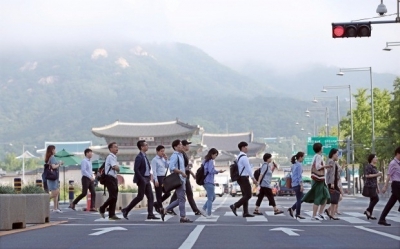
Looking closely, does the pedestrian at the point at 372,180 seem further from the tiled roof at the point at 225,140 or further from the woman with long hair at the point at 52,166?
the tiled roof at the point at 225,140

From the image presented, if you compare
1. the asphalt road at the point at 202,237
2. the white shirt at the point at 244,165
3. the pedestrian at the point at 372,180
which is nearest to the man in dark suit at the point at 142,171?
the white shirt at the point at 244,165

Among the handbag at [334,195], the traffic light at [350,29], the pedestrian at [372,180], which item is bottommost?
the handbag at [334,195]

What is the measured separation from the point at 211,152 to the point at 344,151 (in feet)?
195

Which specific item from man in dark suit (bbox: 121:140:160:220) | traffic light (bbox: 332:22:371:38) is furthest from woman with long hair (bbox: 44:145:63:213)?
traffic light (bbox: 332:22:371:38)

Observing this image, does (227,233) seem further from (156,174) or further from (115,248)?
Result: (156,174)

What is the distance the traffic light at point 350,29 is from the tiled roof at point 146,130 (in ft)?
253

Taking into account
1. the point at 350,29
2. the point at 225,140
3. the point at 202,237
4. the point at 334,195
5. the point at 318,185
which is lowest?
the point at 202,237

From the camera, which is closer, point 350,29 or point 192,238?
point 192,238

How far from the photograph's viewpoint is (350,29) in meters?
22.8

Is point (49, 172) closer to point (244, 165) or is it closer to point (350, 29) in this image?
point (244, 165)

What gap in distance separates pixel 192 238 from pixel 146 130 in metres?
90.1

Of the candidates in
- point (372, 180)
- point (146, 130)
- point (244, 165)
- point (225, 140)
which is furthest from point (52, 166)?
point (225, 140)

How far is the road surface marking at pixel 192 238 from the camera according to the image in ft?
42.6

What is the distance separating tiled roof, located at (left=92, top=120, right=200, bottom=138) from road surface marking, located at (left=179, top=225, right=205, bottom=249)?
270 feet
